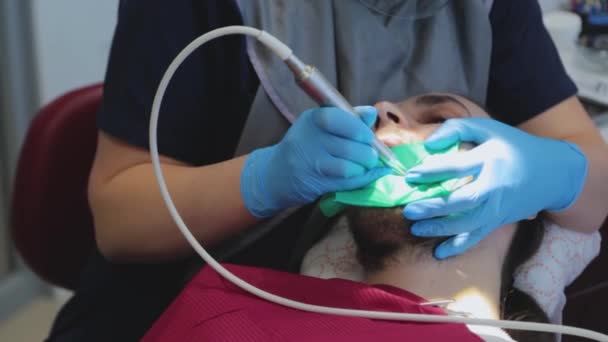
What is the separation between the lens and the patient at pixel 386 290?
851 millimetres

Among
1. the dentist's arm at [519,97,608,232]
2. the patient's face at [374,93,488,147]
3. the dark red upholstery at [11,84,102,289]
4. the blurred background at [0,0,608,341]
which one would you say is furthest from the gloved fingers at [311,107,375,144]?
the blurred background at [0,0,608,341]

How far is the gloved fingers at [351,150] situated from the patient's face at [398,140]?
0.28 ft

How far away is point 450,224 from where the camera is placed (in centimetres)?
95

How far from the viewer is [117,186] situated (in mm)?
1031

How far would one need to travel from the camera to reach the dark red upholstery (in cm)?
121

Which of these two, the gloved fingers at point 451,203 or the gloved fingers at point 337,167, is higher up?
the gloved fingers at point 337,167

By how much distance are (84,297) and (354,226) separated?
1.66 feet

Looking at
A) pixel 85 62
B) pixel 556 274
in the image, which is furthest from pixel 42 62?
pixel 556 274

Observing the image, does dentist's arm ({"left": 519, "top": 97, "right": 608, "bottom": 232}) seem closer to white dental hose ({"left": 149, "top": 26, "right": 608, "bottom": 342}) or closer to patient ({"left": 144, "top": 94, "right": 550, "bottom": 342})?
patient ({"left": 144, "top": 94, "right": 550, "bottom": 342})

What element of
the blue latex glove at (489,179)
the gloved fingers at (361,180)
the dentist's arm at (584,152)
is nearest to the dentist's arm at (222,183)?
the gloved fingers at (361,180)

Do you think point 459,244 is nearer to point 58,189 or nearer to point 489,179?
point 489,179

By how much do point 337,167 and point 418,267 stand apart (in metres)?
0.23

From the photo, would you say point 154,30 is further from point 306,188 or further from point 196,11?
point 306,188

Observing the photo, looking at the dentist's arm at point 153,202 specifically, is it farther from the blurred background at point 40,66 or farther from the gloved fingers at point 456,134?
the blurred background at point 40,66
